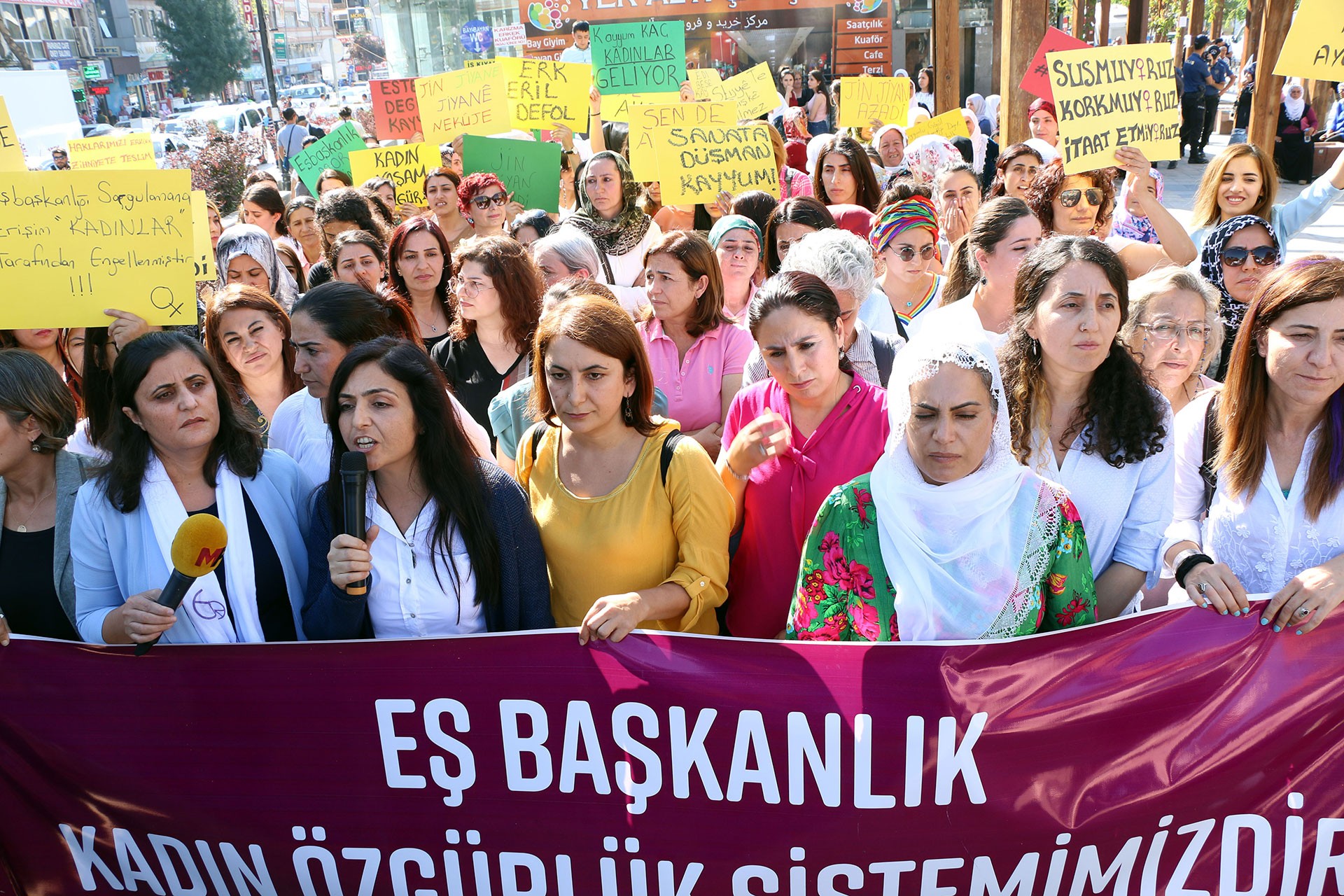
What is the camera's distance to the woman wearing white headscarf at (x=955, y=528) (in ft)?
7.47

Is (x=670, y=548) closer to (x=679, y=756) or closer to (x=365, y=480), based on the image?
(x=679, y=756)

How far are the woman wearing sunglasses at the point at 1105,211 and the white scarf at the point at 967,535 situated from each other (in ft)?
9.93

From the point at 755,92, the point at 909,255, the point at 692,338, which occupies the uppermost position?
the point at 755,92

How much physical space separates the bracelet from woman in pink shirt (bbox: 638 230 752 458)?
1748 mm

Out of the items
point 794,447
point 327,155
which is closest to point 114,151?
point 327,155

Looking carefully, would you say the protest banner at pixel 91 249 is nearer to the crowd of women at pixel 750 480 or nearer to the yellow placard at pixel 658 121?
the crowd of women at pixel 750 480

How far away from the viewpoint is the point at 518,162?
7.16 meters

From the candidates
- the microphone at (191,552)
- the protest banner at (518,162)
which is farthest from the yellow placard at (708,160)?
the microphone at (191,552)

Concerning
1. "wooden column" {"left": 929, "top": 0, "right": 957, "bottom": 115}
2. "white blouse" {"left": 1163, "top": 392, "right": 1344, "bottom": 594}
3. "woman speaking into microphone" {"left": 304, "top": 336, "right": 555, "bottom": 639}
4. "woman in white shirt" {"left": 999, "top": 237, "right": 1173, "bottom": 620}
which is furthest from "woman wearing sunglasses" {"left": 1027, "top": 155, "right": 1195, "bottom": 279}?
"wooden column" {"left": 929, "top": 0, "right": 957, "bottom": 115}

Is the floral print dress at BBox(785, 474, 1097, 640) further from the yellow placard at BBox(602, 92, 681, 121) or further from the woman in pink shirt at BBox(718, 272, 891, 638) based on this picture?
the yellow placard at BBox(602, 92, 681, 121)

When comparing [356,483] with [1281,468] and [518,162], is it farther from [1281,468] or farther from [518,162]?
[518,162]

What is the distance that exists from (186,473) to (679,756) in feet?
4.91

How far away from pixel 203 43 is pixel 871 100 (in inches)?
2334

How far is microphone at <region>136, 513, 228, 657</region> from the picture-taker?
2.07 metres
